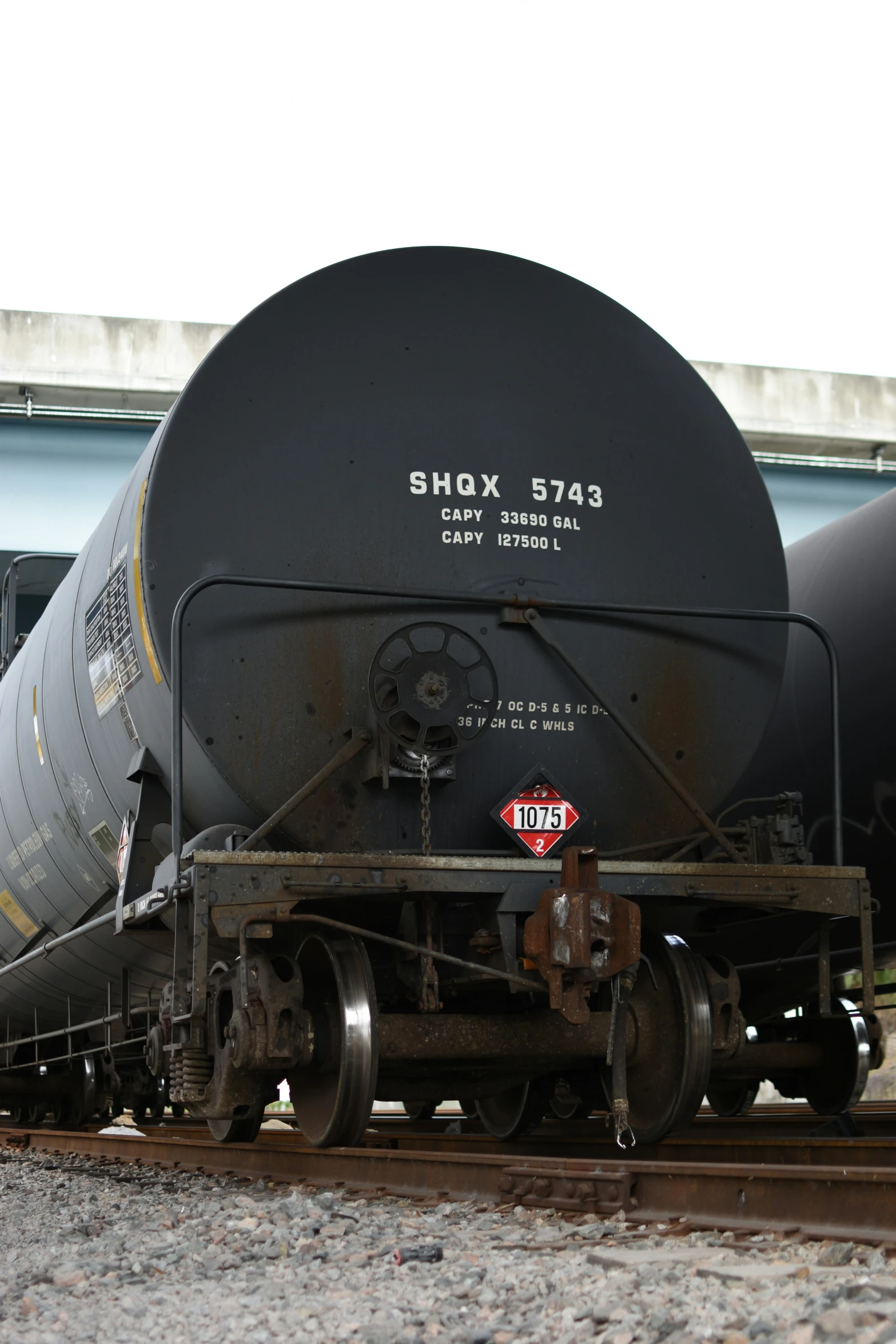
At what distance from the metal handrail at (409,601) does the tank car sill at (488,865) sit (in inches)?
6.3

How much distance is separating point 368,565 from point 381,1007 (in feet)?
5.56

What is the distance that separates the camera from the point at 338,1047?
15.1 feet

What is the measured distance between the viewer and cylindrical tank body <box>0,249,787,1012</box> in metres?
4.96

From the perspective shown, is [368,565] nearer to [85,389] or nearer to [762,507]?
[762,507]

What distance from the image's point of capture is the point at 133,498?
17.9 feet

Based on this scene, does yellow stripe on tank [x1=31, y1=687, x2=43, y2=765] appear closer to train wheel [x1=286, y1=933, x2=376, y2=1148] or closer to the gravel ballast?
train wheel [x1=286, y1=933, x2=376, y2=1148]

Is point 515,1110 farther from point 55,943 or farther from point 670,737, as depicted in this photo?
point 55,943

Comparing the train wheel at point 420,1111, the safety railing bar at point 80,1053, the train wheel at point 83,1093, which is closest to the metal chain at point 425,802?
the safety railing bar at point 80,1053

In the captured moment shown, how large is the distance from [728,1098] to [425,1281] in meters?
4.64

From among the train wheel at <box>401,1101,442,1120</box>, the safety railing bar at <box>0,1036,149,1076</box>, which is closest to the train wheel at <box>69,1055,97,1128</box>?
the safety railing bar at <box>0,1036,149,1076</box>

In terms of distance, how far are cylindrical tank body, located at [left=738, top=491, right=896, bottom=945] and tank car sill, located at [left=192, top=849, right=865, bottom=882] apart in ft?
5.65

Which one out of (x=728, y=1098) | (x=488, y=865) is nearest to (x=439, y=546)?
(x=488, y=865)

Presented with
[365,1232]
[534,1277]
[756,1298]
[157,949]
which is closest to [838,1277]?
[756,1298]

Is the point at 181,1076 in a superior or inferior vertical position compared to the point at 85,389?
inferior
